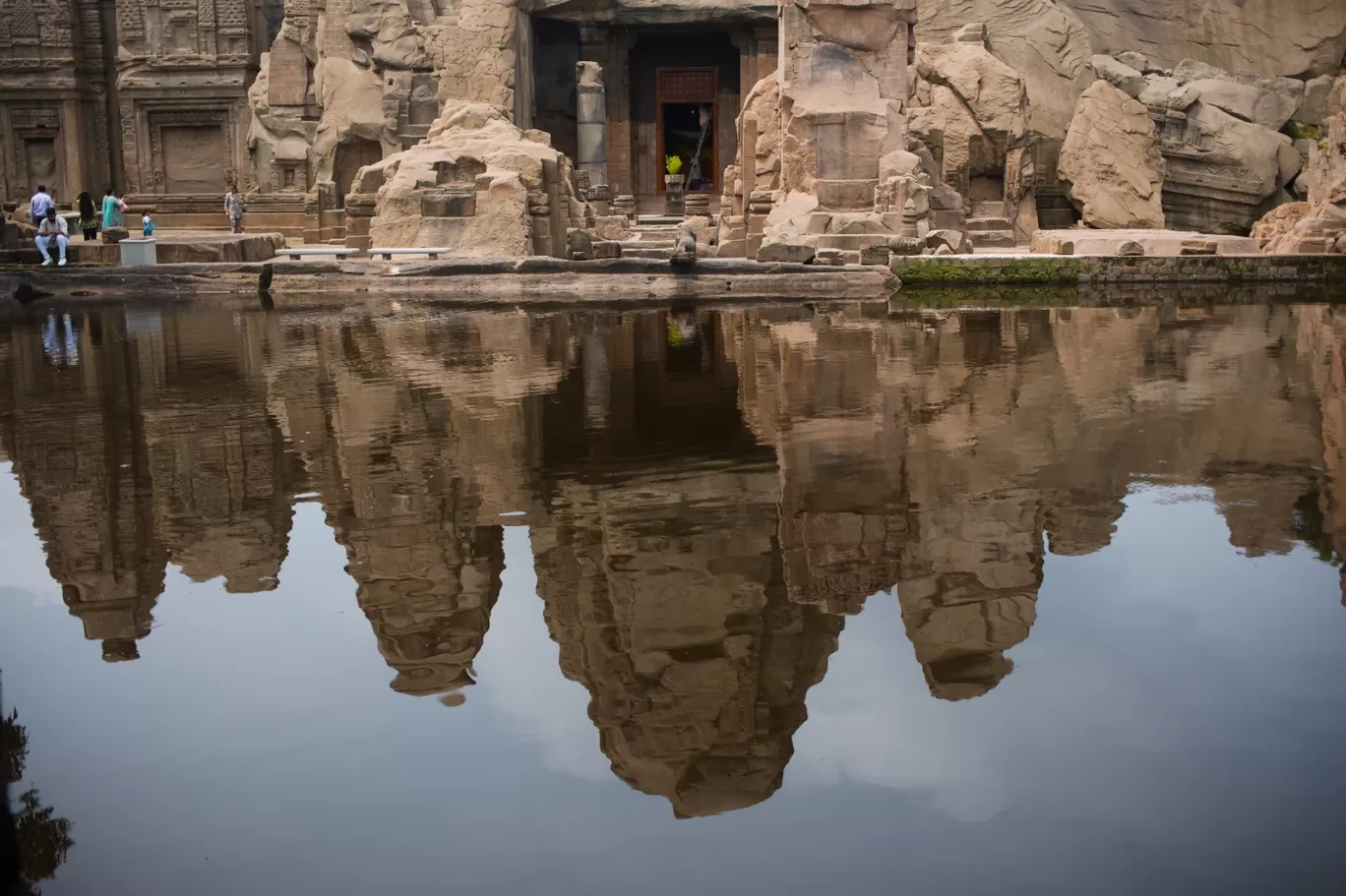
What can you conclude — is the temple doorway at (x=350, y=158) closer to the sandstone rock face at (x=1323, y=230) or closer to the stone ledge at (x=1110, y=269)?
the stone ledge at (x=1110, y=269)

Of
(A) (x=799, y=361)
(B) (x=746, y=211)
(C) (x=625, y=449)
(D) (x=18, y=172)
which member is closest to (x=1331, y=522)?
(C) (x=625, y=449)

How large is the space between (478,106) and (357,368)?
11.2 m

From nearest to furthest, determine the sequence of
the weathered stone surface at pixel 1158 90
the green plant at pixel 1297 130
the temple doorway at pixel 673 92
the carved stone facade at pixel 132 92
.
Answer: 1. the weathered stone surface at pixel 1158 90
2. the green plant at pixel 1297 130
3. the temple doorway at pixel 673 92
4. the carved stone facade at pixel 132 92

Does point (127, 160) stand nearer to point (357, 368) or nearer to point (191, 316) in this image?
point (191, 316)

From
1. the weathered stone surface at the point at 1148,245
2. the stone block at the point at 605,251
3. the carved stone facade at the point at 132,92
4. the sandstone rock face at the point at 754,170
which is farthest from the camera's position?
the carved stone facade at the point at 132,92

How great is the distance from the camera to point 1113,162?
906 inches

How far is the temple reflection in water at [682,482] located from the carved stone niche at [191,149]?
19391mm

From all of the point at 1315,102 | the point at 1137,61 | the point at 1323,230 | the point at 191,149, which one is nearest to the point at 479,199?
the point at 1323,230

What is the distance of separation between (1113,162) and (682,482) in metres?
18.9

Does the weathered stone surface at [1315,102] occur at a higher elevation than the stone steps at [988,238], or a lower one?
higher

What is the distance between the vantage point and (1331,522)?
5566 mm

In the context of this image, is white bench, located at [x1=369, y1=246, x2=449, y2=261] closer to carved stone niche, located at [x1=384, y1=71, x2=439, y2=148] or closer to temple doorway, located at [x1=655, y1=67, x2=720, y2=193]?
carved stone niche, located at [x1=384, y1=71, x2=439, y2=148]

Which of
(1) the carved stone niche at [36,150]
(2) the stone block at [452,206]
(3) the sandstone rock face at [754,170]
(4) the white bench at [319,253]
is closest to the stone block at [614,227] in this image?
(3) the sandstone rock face at [754,170]

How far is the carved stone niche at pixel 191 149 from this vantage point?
2928cm
